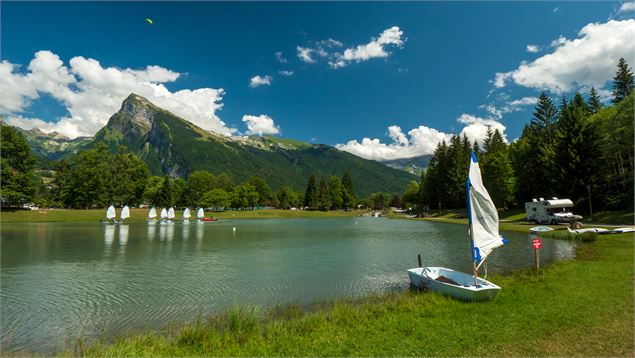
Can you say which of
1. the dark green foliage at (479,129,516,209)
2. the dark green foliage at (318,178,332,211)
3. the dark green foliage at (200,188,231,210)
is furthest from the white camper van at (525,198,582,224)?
the dark green foliage at (200,188,231,210)

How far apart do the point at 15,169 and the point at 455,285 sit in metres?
109

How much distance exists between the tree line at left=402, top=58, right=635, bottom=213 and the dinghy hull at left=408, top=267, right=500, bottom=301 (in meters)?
52.3

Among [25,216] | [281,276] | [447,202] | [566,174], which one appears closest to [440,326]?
[281,276]

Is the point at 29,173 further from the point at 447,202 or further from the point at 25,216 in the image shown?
the point at 447,202

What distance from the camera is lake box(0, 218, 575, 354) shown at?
48.1 ft

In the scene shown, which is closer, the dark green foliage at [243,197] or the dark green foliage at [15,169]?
the dark green foliage at [15,169]

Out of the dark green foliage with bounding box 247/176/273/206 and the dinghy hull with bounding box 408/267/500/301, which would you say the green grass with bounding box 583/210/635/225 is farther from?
the dark green foliage with bounding box 247/176/273/206

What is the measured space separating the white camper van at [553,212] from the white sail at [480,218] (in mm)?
49890

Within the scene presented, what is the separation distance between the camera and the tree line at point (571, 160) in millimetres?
56562

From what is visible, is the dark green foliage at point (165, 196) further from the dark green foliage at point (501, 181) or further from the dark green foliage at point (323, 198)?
the dark green foliage at point (501, 181)

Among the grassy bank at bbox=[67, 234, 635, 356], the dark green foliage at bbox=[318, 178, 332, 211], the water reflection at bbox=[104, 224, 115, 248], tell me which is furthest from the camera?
the dark green foliage at bbox=[318, 178, 332, 211]

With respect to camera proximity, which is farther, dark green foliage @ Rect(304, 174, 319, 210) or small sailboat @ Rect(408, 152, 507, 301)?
dark green foliage @ Rect(304, 174, 319, 210)

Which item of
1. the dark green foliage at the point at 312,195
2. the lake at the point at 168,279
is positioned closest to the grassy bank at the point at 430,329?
the lake at the point at 168,279

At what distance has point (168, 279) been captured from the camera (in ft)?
75.7
